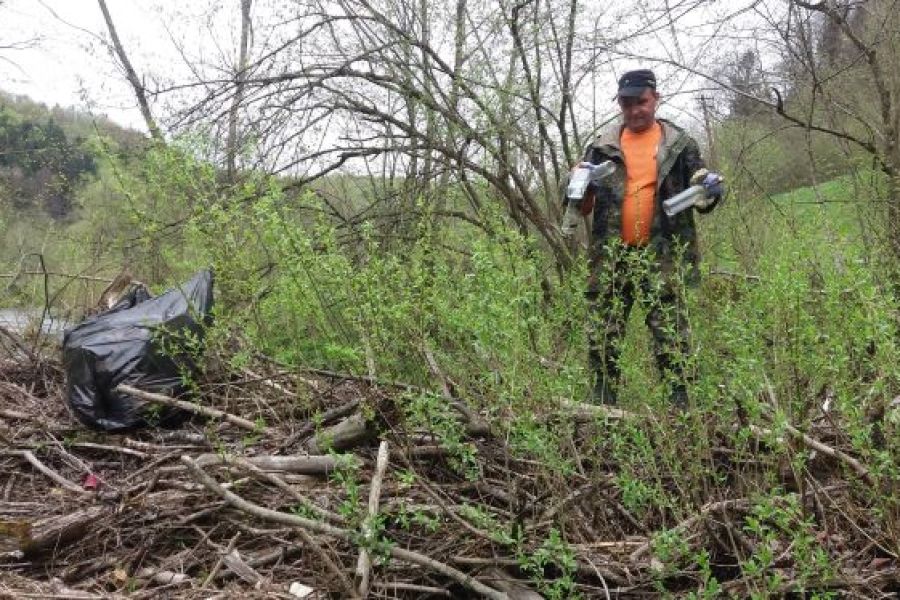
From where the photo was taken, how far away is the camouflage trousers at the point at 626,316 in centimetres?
284

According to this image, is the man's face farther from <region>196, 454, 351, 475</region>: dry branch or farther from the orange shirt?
<region>196, 454, 351, 475</region>: dry branch

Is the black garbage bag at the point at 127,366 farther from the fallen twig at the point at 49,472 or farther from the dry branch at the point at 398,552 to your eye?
the dry branch at the point at 398,552

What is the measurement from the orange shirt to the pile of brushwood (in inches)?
48.0

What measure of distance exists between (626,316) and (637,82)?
1.13 meters

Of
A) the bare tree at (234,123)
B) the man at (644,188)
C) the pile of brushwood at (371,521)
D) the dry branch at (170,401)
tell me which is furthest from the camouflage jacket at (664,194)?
the bare tree at (234,123)

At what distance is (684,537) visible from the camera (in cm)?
232

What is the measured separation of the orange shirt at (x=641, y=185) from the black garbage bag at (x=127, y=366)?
2.16 m

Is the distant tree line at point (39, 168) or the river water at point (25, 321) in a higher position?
the distant tree line at point (39, 168)

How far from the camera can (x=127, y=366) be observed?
3.82 m

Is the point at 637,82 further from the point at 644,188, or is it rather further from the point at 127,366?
the point at 127,366

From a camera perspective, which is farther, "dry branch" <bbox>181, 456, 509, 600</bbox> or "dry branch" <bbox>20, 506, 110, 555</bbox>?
"dry branch" <bbox>20, 506, 110, 555</bbox>

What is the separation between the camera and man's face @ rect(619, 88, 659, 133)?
366cm

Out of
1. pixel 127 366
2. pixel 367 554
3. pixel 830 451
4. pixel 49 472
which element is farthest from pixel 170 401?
pixel 830 451

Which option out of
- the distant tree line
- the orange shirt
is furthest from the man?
the distant tree line
